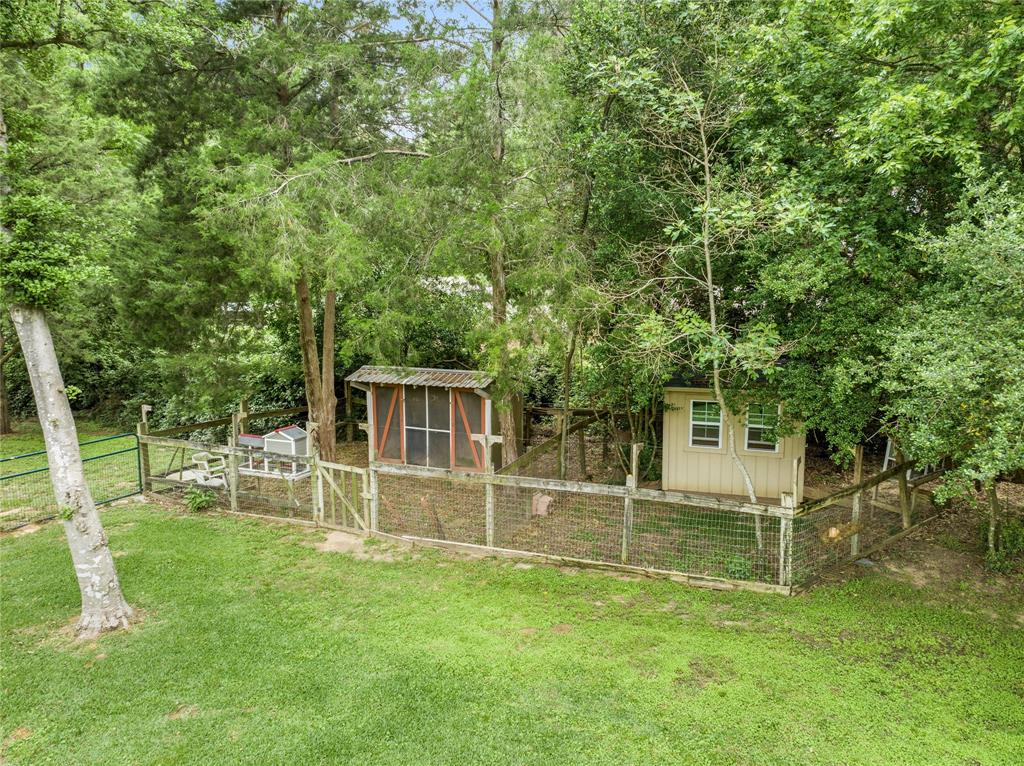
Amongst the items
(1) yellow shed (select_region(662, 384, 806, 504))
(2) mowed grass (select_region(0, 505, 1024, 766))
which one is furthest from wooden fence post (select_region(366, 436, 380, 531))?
(1) yellow shed (select_region(662, 384, 806, 504))

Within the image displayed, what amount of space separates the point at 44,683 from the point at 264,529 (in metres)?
3.84

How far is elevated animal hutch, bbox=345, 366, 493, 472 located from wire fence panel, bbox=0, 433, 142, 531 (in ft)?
15.3

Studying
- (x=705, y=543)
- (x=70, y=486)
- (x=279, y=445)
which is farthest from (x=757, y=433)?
(x=70, y=486)

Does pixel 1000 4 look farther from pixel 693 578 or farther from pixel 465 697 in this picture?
pixel 465 697

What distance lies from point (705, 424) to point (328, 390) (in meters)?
7.54

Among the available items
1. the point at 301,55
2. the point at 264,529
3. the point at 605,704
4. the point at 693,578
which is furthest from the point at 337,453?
the point at 605,704

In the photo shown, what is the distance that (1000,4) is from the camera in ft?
19.7

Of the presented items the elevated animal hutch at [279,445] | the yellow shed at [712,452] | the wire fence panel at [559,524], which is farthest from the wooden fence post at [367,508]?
the yellow shed at [712,452]

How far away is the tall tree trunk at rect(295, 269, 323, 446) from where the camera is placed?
11.3 metres

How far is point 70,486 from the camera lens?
235 inches

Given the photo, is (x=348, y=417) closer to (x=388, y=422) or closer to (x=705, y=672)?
(x=388, y=422)

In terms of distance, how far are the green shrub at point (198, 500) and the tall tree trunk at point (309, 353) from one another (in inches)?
94.2

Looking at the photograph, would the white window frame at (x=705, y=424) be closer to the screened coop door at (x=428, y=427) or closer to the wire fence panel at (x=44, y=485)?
the screened coop door at (x=428, y=427)

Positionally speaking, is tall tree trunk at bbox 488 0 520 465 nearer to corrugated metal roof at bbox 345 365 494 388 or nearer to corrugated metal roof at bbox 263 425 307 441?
corrugated metal roof at bbox 345 365 494 388
